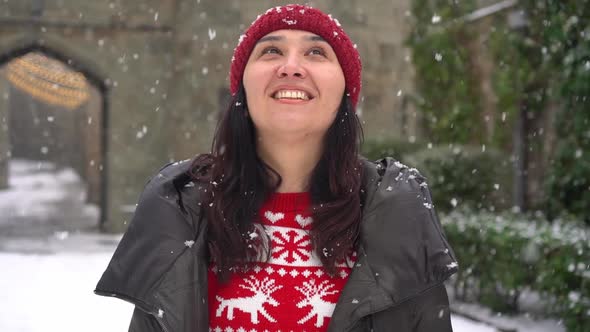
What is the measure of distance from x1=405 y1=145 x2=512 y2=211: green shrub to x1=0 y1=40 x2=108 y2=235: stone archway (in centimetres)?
667

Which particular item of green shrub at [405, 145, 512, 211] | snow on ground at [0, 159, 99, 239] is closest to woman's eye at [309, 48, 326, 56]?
green shrub at [405, 145, 512, 211]

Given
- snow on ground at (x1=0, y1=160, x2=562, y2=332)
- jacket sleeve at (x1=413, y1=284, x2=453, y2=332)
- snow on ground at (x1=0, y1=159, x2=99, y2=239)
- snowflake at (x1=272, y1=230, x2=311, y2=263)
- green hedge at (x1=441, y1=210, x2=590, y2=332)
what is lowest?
snow on ground at (x1=0, y1=159, x2=99, y2=239)

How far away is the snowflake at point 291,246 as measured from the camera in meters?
2.05

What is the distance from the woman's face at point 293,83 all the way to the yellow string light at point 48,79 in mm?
17540

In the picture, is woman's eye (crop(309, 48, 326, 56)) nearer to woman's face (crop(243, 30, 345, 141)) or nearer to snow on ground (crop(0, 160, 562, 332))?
woman's face (crop(243, 30, 345, 141))

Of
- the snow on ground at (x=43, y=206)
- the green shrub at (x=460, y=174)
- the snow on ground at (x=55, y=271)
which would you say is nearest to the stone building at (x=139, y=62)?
the snow on ground at (x=55, y=271)

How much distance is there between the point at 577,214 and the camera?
8.38 m

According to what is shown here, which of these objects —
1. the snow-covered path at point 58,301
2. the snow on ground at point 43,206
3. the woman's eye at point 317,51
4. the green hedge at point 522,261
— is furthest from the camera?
the snow on ground at point 43,206

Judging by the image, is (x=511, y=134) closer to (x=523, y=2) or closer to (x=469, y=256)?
(x=523, y=2)

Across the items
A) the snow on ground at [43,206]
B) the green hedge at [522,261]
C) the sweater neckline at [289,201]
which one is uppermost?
the sweater neckline at [289,201]

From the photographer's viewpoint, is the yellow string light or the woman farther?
the yellow string light

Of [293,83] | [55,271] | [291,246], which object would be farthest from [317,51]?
[55,271]

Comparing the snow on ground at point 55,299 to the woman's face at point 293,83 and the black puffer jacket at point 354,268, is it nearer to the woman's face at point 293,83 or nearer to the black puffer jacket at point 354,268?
the black puffer jacket at point 354,268

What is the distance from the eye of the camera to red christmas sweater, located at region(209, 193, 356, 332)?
1.99 m
